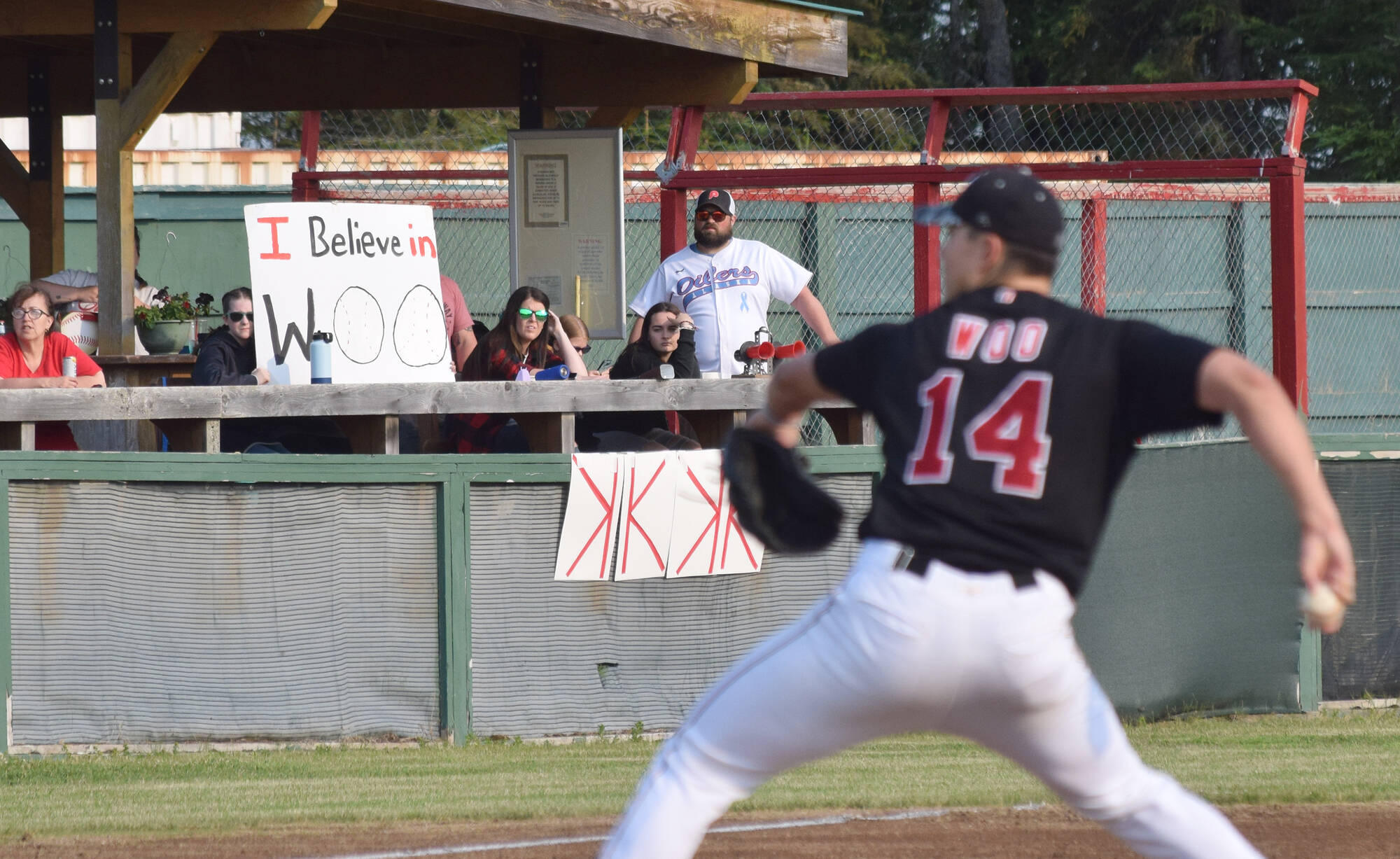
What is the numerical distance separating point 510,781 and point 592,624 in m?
1.30

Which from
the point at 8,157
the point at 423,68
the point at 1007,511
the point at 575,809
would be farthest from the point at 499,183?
the point at 1007,511

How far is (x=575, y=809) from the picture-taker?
6082 millimetres

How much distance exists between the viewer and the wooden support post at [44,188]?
1127cm

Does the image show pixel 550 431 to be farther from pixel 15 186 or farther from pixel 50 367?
pixel 15 186

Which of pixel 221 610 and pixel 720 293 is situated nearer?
pixel 221 610

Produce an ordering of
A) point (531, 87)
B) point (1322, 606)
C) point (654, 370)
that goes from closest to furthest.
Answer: point (1322, 606) < point (654, 370) < point (531, 87)

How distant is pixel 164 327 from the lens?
8828mm

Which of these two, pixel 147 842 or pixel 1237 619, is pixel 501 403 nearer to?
pixel 147 842

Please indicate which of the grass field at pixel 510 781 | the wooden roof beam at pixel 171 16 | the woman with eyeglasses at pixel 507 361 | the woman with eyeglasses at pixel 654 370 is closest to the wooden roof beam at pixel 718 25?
the wooden roof beam at pixel 171 16

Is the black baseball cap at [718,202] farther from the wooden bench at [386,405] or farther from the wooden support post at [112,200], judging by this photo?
the wooden support post at [112,200]

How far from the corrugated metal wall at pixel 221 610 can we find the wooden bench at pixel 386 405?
32 centimetres

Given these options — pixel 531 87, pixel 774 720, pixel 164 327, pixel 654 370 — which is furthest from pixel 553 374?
pixel 774 720

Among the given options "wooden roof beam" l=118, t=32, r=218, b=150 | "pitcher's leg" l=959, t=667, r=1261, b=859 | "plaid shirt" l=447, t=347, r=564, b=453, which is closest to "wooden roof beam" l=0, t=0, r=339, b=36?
"wooden roof beam" l=118, t=32, r=218, b=150

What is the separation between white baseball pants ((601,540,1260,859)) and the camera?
2908mm
